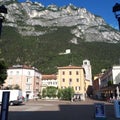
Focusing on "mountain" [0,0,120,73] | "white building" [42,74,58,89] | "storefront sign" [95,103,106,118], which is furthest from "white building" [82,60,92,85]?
"storefront sign" [95,103,106,118]

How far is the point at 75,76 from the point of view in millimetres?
74188

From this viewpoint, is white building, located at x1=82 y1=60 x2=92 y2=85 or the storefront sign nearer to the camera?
the storefront sign

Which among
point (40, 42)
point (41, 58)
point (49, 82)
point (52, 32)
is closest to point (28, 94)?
point (49, 82)

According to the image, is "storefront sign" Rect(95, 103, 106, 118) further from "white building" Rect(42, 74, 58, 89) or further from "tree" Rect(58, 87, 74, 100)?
"white building" Rect(42, 74, 58, 89)

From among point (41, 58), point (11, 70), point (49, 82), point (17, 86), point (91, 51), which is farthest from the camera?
point (91, 51)

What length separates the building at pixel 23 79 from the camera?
242 feet

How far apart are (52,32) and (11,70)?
91.6m

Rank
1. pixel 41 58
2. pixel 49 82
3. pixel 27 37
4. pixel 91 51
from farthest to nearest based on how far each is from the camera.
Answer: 1. pixel 27 37
2. pixel 91 51
3. pixel 41 58
4. pixel 49 82

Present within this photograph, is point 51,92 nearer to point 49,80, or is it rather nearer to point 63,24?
point 49,80

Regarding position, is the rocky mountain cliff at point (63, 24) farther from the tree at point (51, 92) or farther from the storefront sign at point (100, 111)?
the storefront sign at point (100, 111)

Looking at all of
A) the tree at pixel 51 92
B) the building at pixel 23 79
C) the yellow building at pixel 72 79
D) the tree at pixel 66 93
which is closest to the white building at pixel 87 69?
the yellow building at pixel 72 79

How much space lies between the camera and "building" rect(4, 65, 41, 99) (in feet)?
242

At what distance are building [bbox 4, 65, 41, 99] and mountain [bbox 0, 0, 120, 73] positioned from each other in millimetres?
31777

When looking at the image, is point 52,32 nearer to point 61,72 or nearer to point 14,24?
point 14,24
